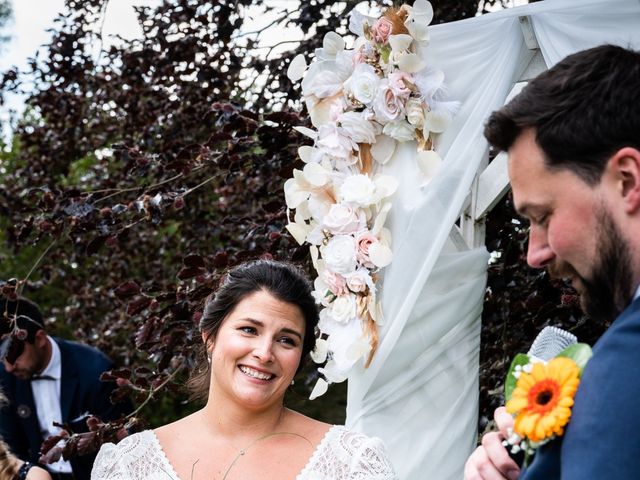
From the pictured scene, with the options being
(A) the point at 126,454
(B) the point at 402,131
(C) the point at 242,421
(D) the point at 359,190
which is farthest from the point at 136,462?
(B) the point at 402,131

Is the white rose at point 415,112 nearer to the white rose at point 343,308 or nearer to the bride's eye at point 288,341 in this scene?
the white rose at point 343,308

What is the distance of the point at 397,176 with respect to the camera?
123 inches

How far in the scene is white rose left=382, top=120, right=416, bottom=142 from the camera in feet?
10.0

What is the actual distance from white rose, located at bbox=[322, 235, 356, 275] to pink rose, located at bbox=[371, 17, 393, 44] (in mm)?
738

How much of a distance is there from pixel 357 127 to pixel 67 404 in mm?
2552

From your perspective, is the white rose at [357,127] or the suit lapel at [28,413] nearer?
the white rose at [357,127]

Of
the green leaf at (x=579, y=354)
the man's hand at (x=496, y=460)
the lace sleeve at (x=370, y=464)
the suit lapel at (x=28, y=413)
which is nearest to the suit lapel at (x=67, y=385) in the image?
the suit lapel at (x=28, y=413)

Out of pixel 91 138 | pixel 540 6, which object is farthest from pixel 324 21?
pixel 91 138

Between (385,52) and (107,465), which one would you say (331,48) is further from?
(107,465)

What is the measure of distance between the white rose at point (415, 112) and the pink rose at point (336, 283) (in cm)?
62

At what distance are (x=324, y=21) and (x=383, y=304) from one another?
181 centimetres

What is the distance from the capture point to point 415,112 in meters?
3.00

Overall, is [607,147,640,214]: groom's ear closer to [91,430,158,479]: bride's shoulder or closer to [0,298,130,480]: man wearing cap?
[91,430,158,479]: bride's shoulder

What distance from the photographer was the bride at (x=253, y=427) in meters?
2.77
